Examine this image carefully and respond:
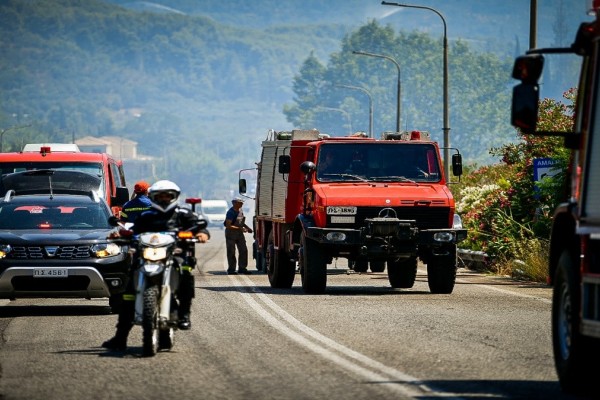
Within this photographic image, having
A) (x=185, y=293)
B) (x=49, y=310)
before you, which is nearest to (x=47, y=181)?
(x=49, y=310)

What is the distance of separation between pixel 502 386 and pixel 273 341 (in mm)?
4274

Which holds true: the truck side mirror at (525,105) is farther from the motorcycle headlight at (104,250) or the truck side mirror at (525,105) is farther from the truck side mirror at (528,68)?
the motorcycle headlight at (104,250)

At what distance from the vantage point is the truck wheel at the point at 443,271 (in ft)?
78.6

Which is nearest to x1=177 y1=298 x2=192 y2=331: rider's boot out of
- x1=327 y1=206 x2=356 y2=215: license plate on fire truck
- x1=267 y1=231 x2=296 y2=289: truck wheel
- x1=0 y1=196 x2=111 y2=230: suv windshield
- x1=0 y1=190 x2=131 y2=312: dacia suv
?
x1=0 y1=190 x2=131 y2=312: dacia suv

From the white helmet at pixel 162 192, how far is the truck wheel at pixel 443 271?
968 cm

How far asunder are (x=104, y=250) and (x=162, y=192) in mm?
4615

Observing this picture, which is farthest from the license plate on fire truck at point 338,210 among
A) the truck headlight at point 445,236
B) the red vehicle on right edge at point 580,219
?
the red vehicle on right edge at point 580,219

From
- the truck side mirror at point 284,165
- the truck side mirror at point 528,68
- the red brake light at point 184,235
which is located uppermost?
the truck side mirror at point 528,68

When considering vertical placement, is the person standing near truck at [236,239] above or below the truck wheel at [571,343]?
below

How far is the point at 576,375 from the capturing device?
11047 mm

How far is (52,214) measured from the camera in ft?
66.8

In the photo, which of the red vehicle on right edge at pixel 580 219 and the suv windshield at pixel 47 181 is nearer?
the red vehicle on right edge at pixel 580 219

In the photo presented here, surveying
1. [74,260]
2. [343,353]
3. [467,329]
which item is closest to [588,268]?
[343,353]

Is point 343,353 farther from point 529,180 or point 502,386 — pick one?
point 529,180
